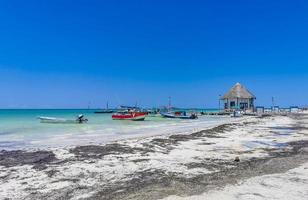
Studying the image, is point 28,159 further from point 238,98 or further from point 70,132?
point 238,98

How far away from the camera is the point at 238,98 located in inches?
2822

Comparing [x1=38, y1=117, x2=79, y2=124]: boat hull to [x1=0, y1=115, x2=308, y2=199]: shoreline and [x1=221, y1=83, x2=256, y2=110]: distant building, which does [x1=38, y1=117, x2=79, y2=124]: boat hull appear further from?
[x1=221, y1=83, x2=256, y2=110]: distant building

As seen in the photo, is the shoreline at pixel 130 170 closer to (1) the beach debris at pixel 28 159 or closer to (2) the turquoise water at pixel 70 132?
(1) the beach debris at pixel 28 159

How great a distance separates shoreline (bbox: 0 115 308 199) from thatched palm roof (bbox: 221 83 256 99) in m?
56.1

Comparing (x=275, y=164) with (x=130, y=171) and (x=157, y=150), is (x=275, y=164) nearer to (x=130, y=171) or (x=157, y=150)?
(x=130, y=171)

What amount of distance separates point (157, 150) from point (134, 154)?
62.4 inches

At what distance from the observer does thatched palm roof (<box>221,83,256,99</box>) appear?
71.6 meters

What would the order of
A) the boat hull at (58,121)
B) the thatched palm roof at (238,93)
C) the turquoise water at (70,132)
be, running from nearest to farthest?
1. the turquoise water at (70,132)
2. the boat hull at (58,121)
3. the thatched palm roof at (238,93)

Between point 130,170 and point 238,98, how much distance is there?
63.2 metres

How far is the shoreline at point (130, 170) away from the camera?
8.18 m

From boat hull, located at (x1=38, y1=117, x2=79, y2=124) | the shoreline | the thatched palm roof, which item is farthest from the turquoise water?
the thatched palm roof

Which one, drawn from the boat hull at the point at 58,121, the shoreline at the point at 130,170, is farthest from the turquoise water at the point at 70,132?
the shoreline at the point at 130,170

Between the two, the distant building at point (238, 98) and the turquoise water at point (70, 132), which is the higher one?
the distant building at point (238, 98)

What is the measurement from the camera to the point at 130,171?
35.0 feet
